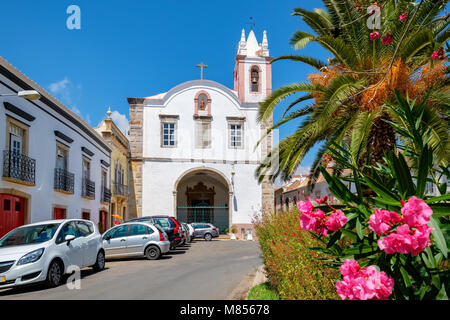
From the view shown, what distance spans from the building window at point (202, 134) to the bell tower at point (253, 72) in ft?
12.1

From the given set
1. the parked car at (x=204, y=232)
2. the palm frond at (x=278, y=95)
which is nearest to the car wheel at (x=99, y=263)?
the palm frond at (x=278, y=95)

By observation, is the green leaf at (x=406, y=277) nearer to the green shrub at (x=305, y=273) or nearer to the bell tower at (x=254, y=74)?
the green shrub at (x=305, y=273)

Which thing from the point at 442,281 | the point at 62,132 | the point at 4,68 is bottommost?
the point at 442,281

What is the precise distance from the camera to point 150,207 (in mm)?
30844

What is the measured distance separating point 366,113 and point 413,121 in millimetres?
6837

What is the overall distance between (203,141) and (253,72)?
23.2 feet

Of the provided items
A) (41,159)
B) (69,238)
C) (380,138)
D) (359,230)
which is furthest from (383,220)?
(41,159)

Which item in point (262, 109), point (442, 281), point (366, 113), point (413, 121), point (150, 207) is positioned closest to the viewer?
point (442, 281)

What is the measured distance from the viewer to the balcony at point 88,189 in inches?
830

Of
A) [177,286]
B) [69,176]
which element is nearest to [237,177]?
[69,176]

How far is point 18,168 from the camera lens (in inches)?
558

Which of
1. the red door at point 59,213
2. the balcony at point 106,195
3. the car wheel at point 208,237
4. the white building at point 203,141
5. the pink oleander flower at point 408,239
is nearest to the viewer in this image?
the pink oleander flower at point 408,239
